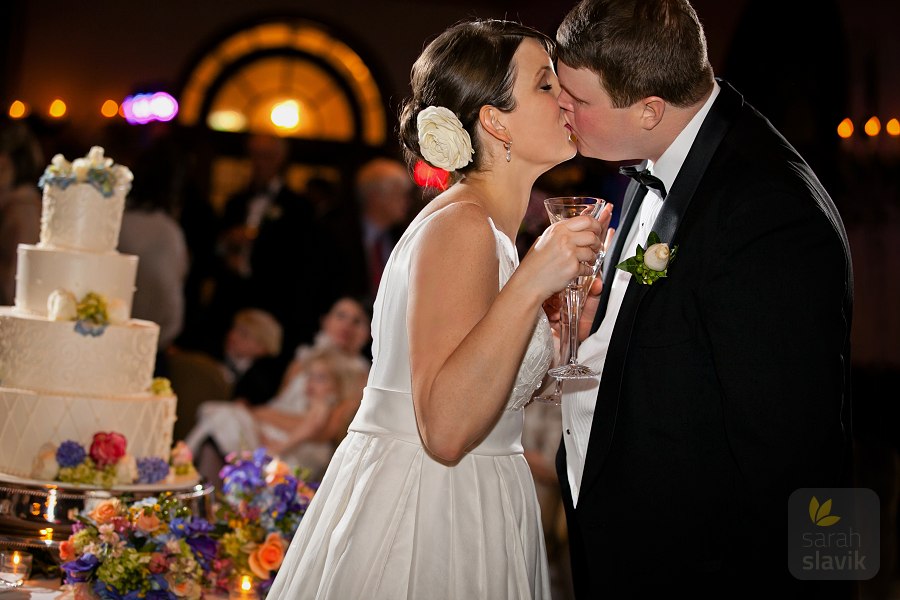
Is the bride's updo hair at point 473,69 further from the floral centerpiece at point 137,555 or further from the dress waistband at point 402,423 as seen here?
the floral centerpiece at point 137,555

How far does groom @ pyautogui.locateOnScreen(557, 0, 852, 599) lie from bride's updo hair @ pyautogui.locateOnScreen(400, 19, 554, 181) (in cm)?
18

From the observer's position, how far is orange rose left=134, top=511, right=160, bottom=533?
344 cm

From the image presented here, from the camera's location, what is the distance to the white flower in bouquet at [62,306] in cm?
401

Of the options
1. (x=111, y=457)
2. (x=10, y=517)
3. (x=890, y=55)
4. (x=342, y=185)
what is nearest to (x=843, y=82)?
(x=890, y=55)

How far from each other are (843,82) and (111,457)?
17.4ft

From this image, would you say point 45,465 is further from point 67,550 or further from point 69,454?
point 67,550

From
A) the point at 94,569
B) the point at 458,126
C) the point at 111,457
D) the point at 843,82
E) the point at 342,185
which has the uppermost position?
the point at 843,82

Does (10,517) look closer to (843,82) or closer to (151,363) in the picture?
(151,363)

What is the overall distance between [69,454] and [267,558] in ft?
3.27

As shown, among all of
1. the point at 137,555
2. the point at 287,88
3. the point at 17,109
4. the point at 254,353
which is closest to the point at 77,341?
the point at 137,555

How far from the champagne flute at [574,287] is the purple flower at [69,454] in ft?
7.62

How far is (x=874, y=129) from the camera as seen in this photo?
21.3 feet

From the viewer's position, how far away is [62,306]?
4.01 metres

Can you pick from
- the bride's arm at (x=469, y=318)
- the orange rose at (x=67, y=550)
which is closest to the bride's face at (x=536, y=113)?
the bride's arm at (x=469, y=318)
